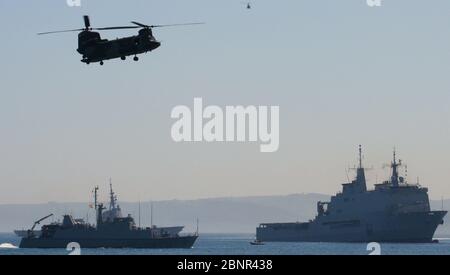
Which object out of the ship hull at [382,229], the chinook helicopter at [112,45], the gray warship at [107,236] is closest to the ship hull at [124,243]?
the gray warship at [107,236]

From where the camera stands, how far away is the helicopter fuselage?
169 feet

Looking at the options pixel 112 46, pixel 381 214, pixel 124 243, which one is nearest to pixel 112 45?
pixel 112 46

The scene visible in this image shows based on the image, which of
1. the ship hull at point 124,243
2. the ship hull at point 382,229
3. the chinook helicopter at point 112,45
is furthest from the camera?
the ship hull at point 382,229

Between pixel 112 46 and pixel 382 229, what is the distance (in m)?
116

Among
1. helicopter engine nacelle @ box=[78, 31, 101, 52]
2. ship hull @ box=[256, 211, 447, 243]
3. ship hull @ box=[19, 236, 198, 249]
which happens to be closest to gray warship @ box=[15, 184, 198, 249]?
ship hull @ box=[19, 236, 198, 249]

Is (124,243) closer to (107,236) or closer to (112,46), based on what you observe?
(107,236)

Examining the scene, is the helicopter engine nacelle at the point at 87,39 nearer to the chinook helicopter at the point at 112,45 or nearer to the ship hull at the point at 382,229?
the chinook helicopter at the point at 112,45

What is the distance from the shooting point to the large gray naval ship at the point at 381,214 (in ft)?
527

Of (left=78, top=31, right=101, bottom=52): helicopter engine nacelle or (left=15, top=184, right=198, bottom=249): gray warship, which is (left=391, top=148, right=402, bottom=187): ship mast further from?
(left=78, top=31, right=101, bottom=52): helicopter engine nacelle

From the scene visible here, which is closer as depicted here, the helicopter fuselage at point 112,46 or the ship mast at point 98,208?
the helicopter fuselage at point 112,46

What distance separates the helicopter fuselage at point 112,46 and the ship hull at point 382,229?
11386cm

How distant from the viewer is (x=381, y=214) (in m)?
162
